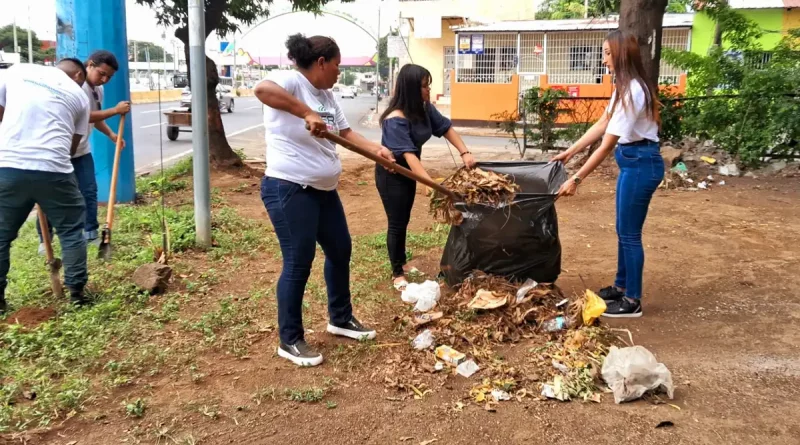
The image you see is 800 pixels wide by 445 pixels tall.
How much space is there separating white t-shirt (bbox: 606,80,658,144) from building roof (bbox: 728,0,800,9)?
774 inches

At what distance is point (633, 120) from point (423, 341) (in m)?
1.72

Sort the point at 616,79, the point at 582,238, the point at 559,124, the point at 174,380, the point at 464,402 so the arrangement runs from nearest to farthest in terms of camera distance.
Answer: the point at 464,402 → the point at 174,380 → the point at 616,79 → the point at 582,238 → the point at 559,124

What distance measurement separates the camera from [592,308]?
3389 millimetres

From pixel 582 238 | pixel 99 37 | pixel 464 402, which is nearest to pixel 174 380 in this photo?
pixel 464 402

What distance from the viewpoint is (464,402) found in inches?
113

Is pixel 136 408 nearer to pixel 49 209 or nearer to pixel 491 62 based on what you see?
pixel 49 209

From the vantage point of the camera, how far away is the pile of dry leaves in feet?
12.4

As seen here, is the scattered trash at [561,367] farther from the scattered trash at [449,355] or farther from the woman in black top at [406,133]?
the woman in black top at [406,133]

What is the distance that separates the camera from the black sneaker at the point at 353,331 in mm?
3545

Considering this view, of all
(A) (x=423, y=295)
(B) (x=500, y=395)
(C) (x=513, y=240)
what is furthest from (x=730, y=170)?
(B) (x=500, y=395)

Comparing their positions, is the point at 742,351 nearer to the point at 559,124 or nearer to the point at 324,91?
the point at 324,91

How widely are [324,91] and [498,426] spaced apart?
177 centimetres

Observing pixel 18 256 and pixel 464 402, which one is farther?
pixel 18 256

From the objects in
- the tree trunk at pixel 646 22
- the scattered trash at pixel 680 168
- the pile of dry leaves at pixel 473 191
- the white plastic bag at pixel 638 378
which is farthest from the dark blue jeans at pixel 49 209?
the scattered trash at pixel 680 168
